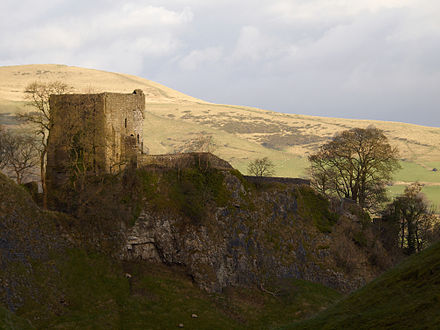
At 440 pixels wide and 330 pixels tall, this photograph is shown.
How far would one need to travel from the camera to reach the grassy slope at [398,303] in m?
17.2

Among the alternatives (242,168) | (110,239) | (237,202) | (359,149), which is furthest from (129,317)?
(242,168)

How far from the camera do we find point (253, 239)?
4481cm

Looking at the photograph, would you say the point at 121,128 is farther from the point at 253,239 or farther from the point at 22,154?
the point at 253,239

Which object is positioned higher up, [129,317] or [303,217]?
[303,217]

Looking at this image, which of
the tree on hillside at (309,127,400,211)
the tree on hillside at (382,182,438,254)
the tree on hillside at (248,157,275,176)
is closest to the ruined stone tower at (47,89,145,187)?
the tree on hillside at (309,127,400,211)

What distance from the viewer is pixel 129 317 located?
3269cm

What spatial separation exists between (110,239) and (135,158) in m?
10.5

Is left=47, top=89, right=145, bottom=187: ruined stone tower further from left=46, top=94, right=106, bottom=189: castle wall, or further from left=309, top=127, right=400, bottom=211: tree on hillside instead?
left=309, top=127, right=400, bottom=211: tree on hillside

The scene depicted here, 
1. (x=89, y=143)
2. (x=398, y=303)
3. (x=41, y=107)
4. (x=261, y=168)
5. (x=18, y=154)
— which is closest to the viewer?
(x=398, y=303)

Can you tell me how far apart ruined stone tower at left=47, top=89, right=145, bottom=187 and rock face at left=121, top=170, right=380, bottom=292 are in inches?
242

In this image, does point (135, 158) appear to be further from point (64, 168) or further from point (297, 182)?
point (297, 182)

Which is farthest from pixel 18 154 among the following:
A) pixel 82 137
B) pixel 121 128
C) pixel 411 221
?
pixel 411 221

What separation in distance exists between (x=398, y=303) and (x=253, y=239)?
25537 millimetres

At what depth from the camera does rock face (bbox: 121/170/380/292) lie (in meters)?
41.1
